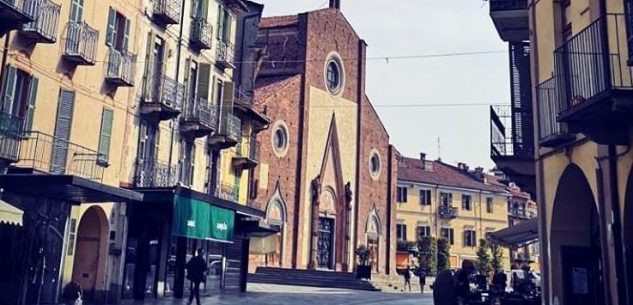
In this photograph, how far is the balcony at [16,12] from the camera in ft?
42.0

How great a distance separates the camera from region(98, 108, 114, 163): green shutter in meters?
18.0

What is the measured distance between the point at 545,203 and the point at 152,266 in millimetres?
12524

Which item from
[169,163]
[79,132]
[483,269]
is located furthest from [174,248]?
[483,269]

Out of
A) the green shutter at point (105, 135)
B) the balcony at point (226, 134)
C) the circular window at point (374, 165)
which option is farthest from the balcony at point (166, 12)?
the circular window at point (374, 165)

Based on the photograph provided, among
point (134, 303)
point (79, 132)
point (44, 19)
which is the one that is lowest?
point (134, 303)

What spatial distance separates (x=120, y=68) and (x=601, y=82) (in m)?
13.4

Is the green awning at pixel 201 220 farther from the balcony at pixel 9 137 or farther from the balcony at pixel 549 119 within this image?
the balcony at pixel 549 119

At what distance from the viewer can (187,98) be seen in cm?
2253

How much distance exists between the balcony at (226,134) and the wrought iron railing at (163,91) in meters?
2.75

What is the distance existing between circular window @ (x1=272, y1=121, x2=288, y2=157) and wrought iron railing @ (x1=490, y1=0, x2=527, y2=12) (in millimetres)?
24417

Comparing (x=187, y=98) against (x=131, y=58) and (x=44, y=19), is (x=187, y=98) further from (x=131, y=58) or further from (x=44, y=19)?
(x=44, y=19)

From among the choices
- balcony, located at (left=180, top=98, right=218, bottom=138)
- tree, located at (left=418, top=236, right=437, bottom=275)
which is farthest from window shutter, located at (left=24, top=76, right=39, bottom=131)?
tree, located at (left=418, top=236, right=437, bottom=275)

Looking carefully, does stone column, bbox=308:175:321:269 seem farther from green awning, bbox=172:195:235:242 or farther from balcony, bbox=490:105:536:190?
balcony, bbox=490:105:536:190

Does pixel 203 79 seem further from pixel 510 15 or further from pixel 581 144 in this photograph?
pixel 581 144
